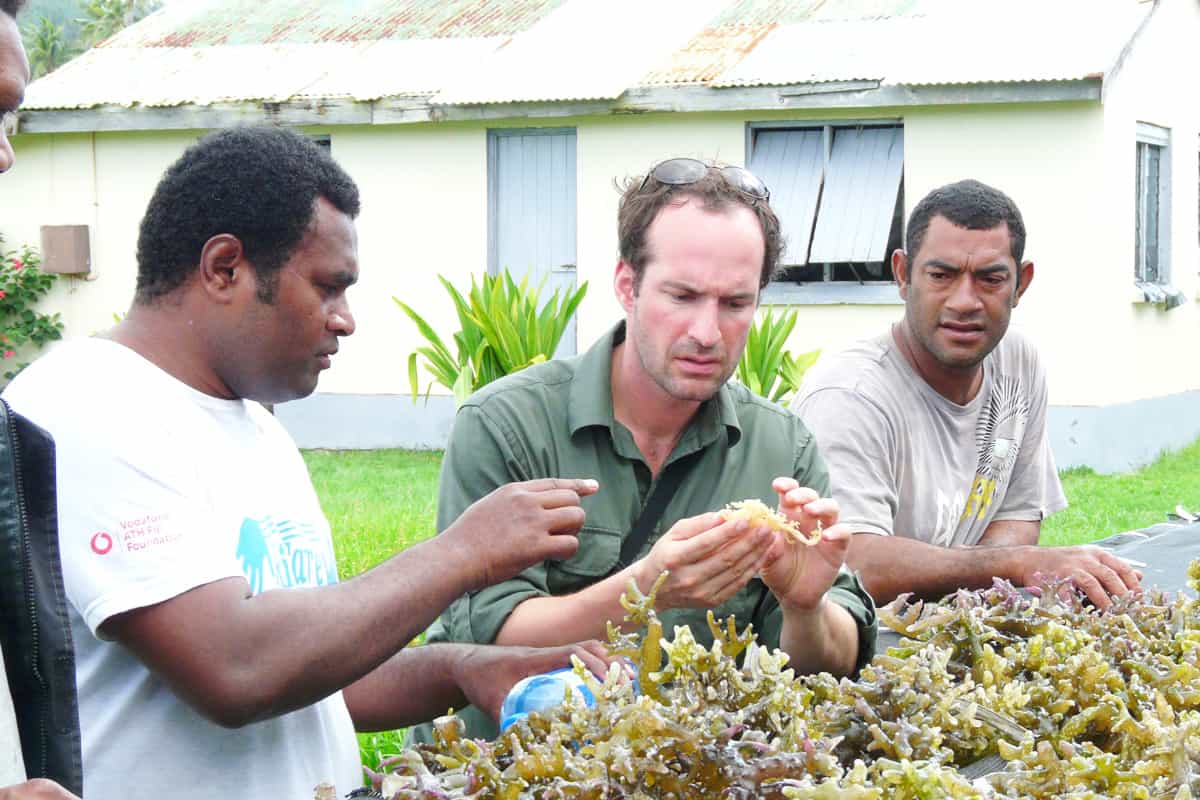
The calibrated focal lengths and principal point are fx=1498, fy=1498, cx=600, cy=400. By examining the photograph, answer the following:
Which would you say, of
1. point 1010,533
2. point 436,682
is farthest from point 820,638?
point 1010,533

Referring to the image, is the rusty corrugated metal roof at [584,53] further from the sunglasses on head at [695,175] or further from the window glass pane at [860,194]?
the sunglasses on head at [695,175]

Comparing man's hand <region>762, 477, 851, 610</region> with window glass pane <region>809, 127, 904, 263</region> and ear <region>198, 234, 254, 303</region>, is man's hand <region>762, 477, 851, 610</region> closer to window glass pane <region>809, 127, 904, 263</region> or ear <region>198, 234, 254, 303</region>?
ear <region>198, 234, 254, 303</region>

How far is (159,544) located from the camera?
80.4 inches

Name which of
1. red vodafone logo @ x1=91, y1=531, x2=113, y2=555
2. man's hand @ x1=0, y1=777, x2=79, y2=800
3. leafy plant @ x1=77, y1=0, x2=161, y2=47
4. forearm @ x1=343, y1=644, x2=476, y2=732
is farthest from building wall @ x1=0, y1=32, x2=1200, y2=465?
leafy plant @ x1=77, y1=0, x2=161, y2=47

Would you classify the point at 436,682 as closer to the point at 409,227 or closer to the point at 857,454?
the point at 857,454

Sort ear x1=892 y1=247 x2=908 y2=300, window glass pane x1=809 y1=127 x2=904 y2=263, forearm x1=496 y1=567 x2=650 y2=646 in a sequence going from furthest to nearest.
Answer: window glass pane x1=809 y1=127 x2=904 y2=263 < ear x1=892 y1=247 x2=908 y2=300 < forearm x1=496 y1=567 x2=650 y2=646

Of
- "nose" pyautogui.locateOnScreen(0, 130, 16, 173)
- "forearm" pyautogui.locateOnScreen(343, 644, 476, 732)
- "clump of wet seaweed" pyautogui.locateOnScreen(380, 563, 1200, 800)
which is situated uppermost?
"nose" pyautogui.locateOnScreen(0, 130, 16, 173)

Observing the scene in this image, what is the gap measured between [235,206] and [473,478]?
2.56 feet

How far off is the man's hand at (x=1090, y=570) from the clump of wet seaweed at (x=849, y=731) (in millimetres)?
812

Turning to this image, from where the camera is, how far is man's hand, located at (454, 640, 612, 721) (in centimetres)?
234

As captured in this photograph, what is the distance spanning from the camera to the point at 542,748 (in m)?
1.60

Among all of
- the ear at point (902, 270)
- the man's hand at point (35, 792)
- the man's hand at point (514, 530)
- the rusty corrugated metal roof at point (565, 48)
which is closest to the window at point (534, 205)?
the rusty corrugated metal roof at point (565, 48)

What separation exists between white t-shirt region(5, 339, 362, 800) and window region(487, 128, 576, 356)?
10962 millimetres

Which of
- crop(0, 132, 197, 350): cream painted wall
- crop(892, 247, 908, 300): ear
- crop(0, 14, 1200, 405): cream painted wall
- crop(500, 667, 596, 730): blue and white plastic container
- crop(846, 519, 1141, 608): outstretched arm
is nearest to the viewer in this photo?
crop(500, 667, 596, 730): blue and white plastic container
